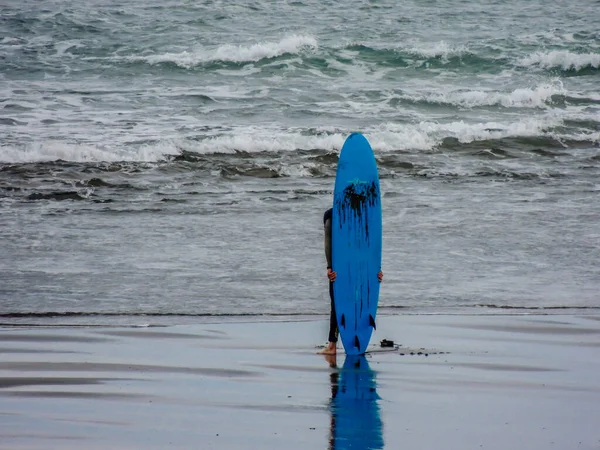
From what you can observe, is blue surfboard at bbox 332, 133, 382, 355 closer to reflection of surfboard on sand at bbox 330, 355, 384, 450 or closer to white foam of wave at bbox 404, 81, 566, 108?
reflection of surfboard on sand at bbox 330, 355, 384, 450

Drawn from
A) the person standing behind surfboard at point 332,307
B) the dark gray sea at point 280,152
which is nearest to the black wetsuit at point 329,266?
the person standing behind surfboard at point 332,307

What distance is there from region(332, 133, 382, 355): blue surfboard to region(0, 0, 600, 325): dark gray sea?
0.84m

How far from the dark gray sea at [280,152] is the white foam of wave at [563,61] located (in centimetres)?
5

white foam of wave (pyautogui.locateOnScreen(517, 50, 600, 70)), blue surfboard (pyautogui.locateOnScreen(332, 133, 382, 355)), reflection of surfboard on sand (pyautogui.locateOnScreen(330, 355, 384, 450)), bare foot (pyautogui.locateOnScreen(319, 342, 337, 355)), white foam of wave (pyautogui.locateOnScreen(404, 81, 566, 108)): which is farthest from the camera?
white foam of wave (pyautogui.locateOnScreen(517, 50, 600, 70))

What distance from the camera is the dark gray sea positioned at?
7.85 m

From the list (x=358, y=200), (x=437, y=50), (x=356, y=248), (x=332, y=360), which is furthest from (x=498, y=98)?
(x=332, y=360)

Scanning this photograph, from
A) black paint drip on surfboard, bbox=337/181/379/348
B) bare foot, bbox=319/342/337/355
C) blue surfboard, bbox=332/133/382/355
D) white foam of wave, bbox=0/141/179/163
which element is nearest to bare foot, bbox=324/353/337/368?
bare foot, bbox=319/342/337/355

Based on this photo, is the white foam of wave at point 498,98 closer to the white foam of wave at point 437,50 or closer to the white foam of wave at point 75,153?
the white foam of wave at point 437,50

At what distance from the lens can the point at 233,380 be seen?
532 centimetres

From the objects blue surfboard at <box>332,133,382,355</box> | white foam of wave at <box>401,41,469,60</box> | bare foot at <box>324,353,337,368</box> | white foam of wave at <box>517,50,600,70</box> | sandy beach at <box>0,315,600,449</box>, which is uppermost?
white foam of wave at <box>401,41,469,60</box>

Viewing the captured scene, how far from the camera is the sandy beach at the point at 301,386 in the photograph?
4402mm

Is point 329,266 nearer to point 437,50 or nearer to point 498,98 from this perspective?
point 498,98

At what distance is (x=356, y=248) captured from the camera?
6406mm

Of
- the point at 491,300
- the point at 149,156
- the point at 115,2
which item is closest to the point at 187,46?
the point at 115,2
